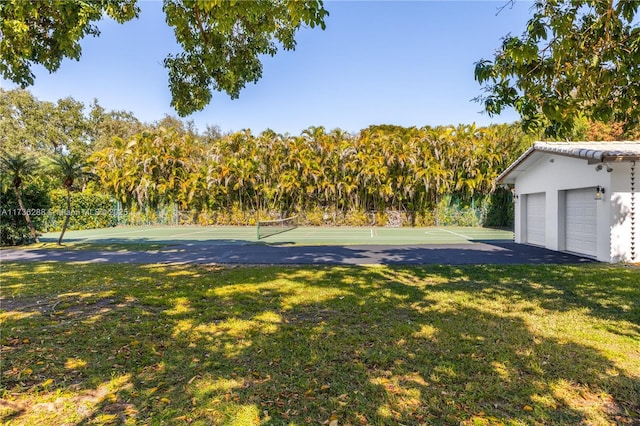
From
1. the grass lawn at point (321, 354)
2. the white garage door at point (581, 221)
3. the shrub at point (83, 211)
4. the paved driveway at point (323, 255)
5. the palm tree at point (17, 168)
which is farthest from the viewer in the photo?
the shrub at point (83, 211)

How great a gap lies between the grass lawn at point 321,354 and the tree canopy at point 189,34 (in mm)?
4607

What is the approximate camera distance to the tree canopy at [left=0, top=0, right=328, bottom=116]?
6301 mm

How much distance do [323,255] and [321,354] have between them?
9287 mm

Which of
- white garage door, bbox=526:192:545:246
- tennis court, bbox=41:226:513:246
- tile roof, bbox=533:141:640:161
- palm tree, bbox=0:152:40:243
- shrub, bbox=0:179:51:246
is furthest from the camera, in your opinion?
tennis court, bbox=41:226:513:246

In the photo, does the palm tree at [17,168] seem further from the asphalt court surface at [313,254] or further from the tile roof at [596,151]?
the tile roof at [596,151]

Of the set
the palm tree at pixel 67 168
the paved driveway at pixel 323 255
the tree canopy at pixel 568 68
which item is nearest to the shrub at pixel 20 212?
the palm tree at pixel 67 168

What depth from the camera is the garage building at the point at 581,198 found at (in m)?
12.1

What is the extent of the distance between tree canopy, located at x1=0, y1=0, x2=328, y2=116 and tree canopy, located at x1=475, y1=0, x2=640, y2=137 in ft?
9.71

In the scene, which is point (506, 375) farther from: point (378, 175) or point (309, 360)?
point (378, 175)

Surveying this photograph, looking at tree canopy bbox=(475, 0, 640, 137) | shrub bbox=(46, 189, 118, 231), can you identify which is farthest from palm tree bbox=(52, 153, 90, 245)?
tree canopy bbox=(475, 0, 640, 137)

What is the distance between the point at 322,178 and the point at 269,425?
2706 centimetres

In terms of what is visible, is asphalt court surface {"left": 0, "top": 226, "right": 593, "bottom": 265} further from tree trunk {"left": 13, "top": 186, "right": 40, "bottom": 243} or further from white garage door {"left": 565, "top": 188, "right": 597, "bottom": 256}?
tree trunk {"left": 13, "top": 186, "right": 40, "bottom": 243}

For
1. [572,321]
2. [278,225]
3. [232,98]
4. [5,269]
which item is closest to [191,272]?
[232,98]

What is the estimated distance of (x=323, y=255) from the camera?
45.8 ft
